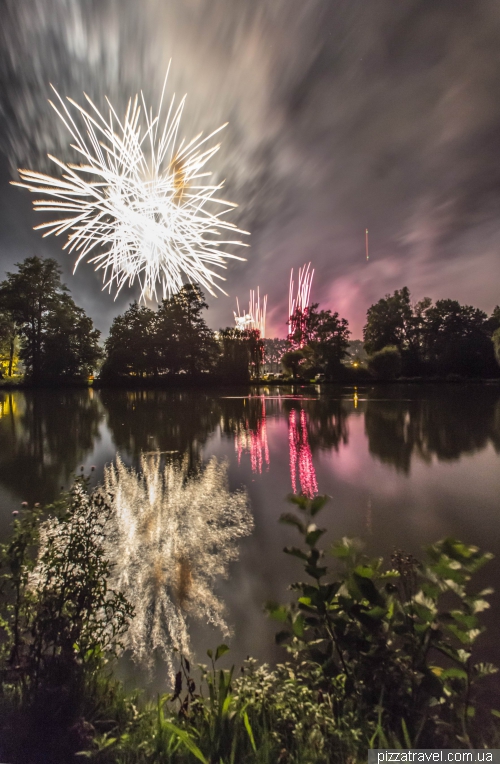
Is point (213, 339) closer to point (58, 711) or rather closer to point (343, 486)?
point (343, 486)

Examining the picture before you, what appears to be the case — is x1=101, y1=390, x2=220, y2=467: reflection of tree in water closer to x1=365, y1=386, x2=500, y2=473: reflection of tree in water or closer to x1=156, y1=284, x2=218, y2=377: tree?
x1=365, y1=386, x2=500, y2=473: reflection of tree in water

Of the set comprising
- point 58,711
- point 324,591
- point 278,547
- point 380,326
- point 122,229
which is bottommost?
point 278,547

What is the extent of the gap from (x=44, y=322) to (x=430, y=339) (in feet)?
178

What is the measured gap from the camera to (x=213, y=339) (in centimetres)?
5322

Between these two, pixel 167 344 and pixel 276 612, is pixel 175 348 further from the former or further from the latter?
pixel 276 612

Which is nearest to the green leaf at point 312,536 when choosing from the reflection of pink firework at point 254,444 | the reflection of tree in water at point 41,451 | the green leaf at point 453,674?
the green leaf at point 453,674

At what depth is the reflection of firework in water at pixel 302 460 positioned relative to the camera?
667 centimetres

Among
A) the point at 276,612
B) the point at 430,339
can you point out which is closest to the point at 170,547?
the point at 276,612

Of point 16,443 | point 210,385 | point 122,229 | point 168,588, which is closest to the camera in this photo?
point 168,588

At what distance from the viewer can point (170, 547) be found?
441 centimetres

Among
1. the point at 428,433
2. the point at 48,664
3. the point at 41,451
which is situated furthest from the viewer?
the point at 428,433

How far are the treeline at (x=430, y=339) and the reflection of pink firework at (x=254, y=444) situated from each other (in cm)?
3971

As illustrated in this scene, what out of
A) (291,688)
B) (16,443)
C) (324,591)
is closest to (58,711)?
(291,688)

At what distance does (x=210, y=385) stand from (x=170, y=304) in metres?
13.1
